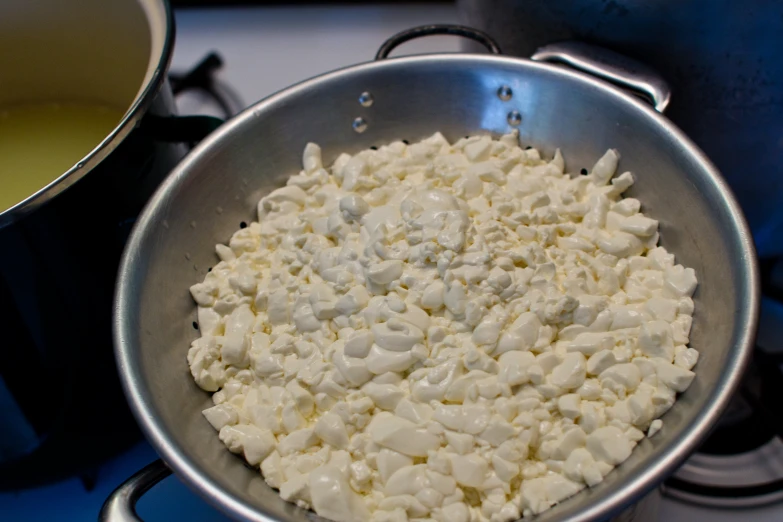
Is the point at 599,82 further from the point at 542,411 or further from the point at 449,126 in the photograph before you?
the point at 542,411

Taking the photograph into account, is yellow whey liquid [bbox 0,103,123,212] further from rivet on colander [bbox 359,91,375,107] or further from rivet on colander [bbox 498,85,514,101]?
rivet on colander [bbox 498,85,514,101]

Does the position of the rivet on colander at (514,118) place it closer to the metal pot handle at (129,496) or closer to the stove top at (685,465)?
the stove top at (685,465)

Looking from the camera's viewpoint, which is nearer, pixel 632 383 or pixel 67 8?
pixel 632 383

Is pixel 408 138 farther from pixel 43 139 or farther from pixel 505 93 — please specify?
pixel 43 139

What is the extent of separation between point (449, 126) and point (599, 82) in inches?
5.8

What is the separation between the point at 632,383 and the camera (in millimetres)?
482

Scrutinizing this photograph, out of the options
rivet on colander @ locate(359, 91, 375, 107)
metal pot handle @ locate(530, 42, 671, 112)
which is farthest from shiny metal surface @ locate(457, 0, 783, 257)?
rivet on colander @ locate(359, 91, 375, 107)

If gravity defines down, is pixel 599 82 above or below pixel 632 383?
above

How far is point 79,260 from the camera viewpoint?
53cm

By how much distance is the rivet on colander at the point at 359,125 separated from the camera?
666mm

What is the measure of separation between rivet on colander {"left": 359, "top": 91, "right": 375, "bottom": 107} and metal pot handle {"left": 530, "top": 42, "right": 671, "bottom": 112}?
0.50 feet

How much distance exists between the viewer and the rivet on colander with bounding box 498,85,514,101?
25.2 inches

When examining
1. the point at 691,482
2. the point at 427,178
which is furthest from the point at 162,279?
the point at 691,482

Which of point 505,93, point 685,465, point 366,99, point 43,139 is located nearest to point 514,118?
point 505,93
